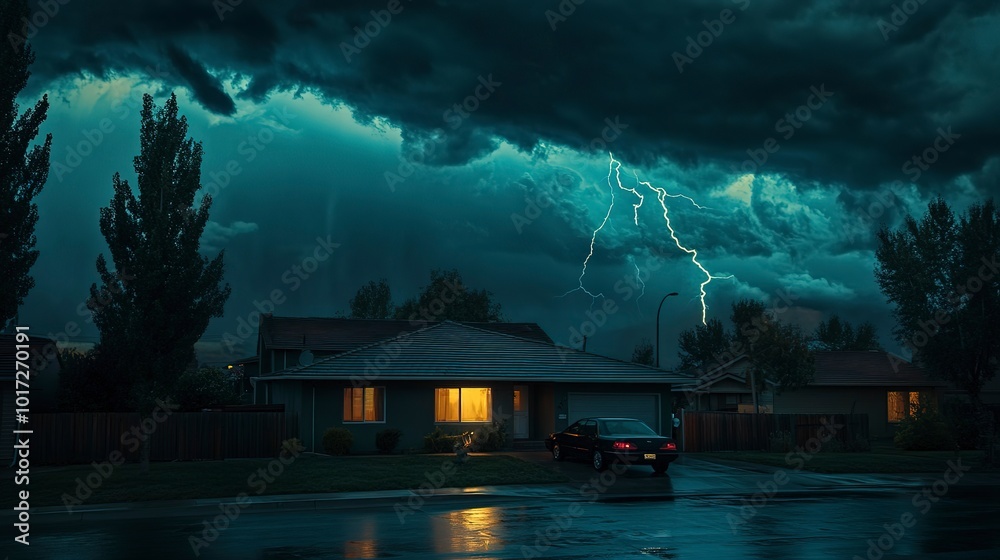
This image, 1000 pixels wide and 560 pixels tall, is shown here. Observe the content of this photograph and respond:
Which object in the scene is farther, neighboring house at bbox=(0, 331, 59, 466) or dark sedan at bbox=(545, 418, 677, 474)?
neighboring house at bbox=(0, 331, 59, 466)

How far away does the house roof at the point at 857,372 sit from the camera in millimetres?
46791

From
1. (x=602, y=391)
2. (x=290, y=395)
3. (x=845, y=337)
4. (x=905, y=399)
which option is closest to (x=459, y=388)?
(x=602, y=391)

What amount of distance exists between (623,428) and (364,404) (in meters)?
10.5

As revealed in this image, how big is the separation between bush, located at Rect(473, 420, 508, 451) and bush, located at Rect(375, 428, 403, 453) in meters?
2.87

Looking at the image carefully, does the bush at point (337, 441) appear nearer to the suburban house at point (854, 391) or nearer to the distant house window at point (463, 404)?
the distant house window at point (463, 404)

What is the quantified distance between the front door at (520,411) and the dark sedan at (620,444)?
7.44 m

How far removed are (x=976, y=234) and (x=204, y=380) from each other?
33.1 metres

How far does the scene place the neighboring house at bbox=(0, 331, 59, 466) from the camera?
2683 centimetres

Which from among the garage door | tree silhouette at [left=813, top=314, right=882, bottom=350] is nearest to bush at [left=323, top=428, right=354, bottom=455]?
the garage door

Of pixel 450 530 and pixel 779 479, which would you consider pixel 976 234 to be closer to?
pixel 779 479

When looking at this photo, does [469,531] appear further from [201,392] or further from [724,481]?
[201,392]

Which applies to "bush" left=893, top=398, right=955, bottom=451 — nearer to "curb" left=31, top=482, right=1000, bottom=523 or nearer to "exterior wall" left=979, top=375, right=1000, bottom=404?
"curb" left=31, top=482, right=1000, bottom=523

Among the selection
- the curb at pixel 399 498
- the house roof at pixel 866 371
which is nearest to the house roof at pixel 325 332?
the house roof at pixel 866 371

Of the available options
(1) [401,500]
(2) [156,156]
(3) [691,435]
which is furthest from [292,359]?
(1) [401,500]
